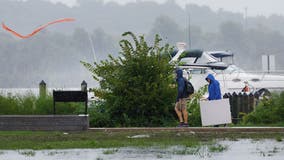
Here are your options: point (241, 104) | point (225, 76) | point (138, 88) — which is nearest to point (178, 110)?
point (138, 88)

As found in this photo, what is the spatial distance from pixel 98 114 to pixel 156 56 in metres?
2.49

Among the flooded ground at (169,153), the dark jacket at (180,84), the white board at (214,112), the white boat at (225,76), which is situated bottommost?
the flooded ground at (169,153)

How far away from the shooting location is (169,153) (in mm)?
18297

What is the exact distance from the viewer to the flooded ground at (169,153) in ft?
57.6

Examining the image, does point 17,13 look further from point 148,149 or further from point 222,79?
point 148,149

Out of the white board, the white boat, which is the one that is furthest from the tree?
the white boat

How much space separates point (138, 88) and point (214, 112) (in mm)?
2541

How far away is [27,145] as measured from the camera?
68.6ft

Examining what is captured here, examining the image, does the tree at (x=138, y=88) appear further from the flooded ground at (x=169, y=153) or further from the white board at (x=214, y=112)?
the flooded ground at (x=169, y=153)

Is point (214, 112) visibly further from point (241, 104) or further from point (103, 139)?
point (241, 104)

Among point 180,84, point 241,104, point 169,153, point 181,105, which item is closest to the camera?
point 169,153

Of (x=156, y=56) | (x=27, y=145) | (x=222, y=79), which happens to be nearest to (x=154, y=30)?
(x=222, y=79)

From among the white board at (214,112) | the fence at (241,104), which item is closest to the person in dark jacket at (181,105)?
the white board at (214,112)

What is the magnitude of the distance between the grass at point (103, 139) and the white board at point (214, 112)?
2.72m
